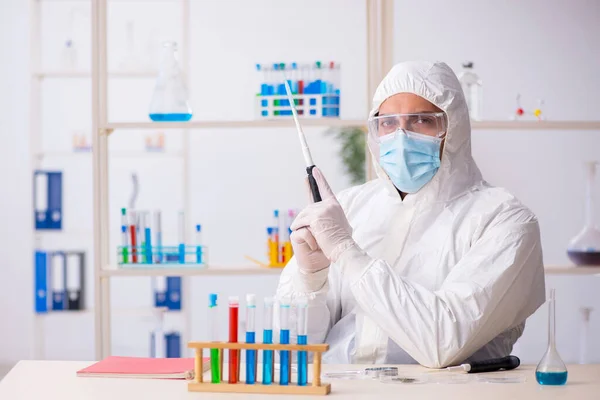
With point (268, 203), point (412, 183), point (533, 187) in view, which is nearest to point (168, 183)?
point (268, 203)

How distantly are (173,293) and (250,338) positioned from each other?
3082 millimetres

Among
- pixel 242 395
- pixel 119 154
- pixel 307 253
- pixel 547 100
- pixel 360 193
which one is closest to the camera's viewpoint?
pixel 242 395

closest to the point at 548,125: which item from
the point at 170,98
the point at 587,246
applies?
the point at 587,246

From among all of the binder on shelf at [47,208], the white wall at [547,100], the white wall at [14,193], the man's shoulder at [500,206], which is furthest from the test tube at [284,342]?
the white wall at [14,193]

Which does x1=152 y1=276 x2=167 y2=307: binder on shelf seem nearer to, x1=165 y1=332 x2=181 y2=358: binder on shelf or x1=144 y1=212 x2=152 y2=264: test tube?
x1=165 y1=332 x2=181 y2=358: binder on shelf

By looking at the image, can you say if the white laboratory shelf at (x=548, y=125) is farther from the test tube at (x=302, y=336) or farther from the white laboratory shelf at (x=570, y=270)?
the test tube at (x=302, y=336)

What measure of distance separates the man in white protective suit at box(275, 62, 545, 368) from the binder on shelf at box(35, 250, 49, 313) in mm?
2513

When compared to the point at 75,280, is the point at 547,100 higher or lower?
higher

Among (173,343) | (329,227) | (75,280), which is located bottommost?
(173,343)

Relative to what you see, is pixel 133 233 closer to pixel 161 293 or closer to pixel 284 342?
pixel 284 342

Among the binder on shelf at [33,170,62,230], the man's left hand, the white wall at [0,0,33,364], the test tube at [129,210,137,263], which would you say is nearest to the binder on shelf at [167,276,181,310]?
the binder on shelf at [33,170,62,230]

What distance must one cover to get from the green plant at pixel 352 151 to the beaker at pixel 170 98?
206 cm

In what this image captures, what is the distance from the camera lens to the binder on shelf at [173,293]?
4508 mm

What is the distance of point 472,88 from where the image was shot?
9.60 feet
